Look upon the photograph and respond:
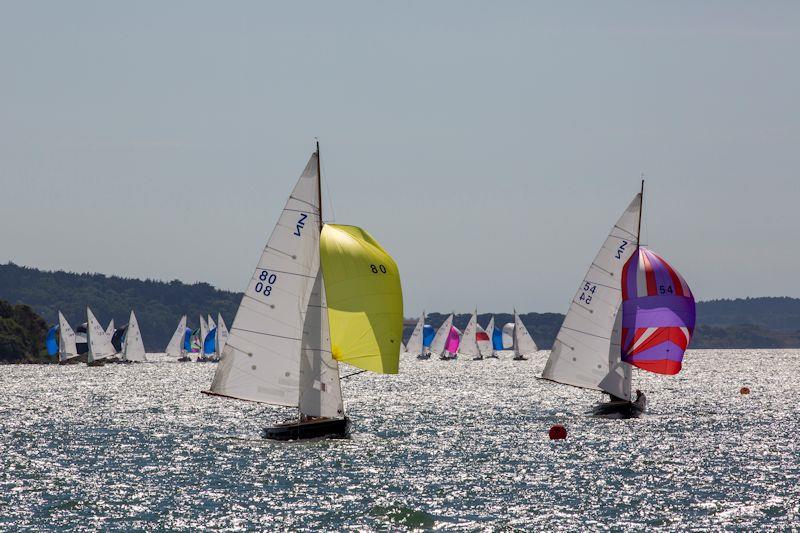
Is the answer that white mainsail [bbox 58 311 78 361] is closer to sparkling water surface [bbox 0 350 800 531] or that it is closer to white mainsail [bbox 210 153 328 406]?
sparkling water surface [bbox 0 350 800 531]

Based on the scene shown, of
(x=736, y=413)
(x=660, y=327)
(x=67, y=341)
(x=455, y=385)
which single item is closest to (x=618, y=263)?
(x=660, y=327)

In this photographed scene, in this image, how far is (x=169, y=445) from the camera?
48562 mm

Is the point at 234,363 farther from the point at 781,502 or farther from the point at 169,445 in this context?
the point at 781,502

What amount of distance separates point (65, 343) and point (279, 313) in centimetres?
11497

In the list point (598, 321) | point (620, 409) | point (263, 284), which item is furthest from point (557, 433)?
point (263, 284)

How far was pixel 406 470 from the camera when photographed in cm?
3997

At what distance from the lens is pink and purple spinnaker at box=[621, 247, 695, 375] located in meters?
54.0

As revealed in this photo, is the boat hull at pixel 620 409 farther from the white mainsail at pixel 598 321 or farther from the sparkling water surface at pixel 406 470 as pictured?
the white mainsail at pixel 598 321

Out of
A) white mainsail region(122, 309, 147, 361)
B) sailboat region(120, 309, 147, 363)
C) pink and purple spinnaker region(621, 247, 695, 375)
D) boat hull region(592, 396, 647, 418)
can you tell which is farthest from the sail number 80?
sailboat region(120, 309, 147, 363)

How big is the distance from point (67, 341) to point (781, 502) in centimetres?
12963

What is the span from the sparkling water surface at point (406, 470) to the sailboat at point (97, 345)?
2876 inches

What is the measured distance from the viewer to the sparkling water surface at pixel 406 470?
3083cm

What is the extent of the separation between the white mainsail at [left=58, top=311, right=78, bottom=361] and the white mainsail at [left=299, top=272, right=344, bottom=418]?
111 meters

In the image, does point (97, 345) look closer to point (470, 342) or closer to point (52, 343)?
point (52, 343)
